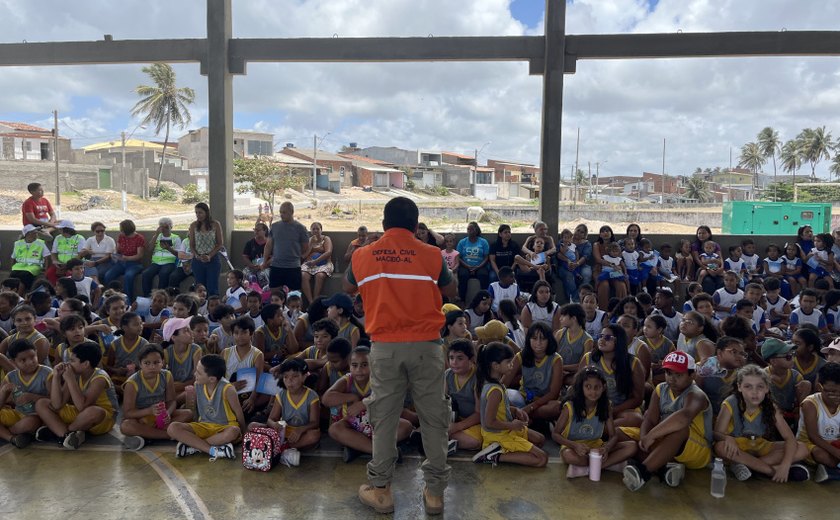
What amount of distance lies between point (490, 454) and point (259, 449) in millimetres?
1630

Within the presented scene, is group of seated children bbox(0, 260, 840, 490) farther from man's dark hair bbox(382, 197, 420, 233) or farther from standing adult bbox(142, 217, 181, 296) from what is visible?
standing adult bbox(142, 217, 181, 296)

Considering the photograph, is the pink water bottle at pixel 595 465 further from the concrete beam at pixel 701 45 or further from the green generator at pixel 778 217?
the green generator at pixel 778 217

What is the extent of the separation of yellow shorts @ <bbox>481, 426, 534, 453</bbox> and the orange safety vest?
50.5 inches

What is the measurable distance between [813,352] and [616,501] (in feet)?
8.06

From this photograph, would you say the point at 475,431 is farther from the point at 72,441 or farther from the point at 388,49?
the point at 388,49

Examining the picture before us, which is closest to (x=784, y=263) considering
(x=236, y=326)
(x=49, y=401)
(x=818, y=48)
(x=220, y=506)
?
(x=818, y=48)

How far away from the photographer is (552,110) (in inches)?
386

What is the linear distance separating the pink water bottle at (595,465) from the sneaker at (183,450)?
284 centimetres

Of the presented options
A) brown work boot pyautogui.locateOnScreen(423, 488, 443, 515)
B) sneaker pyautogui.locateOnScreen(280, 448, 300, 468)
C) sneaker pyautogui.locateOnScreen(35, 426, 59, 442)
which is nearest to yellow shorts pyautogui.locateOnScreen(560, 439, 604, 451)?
brown work boot pyautogui.locateOnScreen(423, 488, 443, 515)

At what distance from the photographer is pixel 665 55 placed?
9.70m

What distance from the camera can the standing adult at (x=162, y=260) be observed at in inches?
365

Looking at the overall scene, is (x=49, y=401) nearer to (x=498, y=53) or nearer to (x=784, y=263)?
(x=498, y=53)

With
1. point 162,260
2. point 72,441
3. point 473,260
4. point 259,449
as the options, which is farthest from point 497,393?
point 162,260

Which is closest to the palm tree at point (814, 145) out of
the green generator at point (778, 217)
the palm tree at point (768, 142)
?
the palm tree at point (768, 142)
